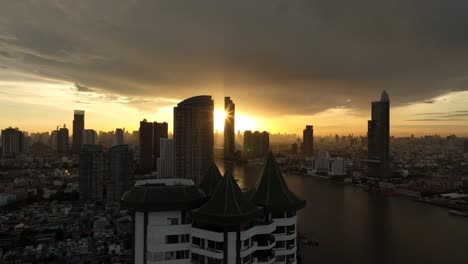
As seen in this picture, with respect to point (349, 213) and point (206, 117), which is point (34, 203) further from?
point (349, 213)

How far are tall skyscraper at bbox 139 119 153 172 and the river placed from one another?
1642 cm

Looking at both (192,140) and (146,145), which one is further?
(146,145)

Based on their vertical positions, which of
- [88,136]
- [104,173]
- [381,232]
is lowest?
[381,232]

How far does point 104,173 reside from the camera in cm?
1933

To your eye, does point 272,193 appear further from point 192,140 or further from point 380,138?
point 380,138

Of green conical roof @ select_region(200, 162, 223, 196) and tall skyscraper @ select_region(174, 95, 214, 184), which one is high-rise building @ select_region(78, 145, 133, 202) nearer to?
tall skyscraper @ select_region(174, 95, 214, 184)

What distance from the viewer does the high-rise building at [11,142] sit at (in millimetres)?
38406

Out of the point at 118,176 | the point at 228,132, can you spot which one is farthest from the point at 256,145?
the point at 118,176

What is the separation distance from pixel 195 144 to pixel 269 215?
55.8ft

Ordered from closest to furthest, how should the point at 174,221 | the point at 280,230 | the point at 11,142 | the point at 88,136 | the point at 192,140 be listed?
the point at 174,221 < the point at 280,230 < the point at 192,140 < the point at 11,142 < the point at 88,136

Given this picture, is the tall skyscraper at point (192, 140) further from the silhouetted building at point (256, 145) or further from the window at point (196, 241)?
the silhouetted building at point (256, 145)

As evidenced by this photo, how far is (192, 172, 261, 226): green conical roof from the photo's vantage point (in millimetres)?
4449

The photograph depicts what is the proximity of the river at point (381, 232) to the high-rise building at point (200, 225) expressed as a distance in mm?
5832

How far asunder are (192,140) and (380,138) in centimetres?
1951
